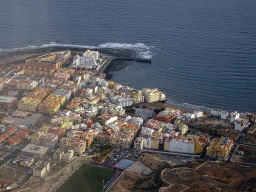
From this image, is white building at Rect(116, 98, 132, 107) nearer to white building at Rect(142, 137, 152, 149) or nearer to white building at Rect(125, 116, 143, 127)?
white building at Rect(125, 116, 143, 127)

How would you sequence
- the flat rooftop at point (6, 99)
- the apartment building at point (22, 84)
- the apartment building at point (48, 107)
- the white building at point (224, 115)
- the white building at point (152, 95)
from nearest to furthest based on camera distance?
1. the apartment building at point (48, 107)
2. the white building at point (224, 115)
3. the flat rooftop at point (6, 99)
4. the white building at point (152, 95)
5. the apartment building at point (22, 84)

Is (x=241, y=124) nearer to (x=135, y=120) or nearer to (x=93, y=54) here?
(x=135, y=120)

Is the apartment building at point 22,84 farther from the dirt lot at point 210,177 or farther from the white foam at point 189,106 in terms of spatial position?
the dirt lot at point 210,177

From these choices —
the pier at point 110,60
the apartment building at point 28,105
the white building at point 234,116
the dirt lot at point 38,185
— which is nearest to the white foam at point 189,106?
the white building at point 234,116

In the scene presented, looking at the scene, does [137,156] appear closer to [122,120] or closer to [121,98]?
[122,120]

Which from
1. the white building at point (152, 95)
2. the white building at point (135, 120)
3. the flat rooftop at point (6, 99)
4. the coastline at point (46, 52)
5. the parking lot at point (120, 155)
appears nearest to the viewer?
the parking lot at point (120, 155)

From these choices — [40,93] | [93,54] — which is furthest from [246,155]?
[93,54]

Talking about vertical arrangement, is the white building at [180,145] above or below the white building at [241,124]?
below

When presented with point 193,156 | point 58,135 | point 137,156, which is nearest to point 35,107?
point 58,135

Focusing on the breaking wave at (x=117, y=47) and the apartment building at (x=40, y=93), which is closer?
the apartment building at (x=40, y=93)
